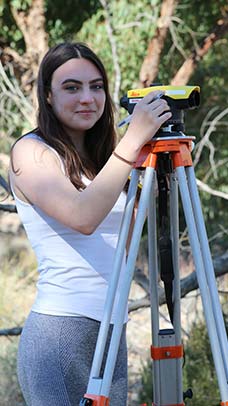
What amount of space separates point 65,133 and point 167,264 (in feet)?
1.21

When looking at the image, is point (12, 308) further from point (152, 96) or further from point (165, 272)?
point (152, 96)

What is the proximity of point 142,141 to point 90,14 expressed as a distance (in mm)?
6024

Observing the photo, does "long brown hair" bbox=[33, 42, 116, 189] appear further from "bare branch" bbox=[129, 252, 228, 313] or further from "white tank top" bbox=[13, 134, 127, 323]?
"bare branch" bbox=[129, 252, 228, 313]

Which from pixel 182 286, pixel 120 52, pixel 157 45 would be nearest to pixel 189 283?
pixel 182 286

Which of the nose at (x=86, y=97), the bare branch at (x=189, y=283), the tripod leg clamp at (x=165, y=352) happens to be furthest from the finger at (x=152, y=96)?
the bare branch at (x=189, y=283)

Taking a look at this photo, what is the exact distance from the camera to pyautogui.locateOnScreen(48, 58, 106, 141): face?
1588 mm

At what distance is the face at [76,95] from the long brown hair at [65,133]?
1 centimetres

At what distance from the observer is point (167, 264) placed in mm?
1646

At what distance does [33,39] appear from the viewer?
242 inches

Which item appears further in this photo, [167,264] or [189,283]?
[189,283]

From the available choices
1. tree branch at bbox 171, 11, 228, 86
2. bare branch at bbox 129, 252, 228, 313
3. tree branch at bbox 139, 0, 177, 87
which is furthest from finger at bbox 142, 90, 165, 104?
tree branch at bbox 171, 11, 228, 86

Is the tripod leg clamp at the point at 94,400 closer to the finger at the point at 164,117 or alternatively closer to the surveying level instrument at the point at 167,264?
the surveying level instrument at the point at 167,264

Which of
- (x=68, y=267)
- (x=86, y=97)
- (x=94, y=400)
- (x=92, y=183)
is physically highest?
(x=86, y=97)

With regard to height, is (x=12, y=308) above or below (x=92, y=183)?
above
